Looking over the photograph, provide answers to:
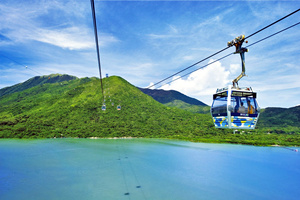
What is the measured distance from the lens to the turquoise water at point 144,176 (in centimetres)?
3130

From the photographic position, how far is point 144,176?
41.1m

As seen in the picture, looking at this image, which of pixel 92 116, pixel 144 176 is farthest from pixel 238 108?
pixel 92 116

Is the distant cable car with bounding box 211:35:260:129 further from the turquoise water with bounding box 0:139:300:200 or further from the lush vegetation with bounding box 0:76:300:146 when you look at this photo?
the lush vegetation with bounding box 0:76:300:146

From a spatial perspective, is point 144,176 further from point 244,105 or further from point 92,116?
point 92,116

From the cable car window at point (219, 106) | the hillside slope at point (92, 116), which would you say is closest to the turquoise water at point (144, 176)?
the cable car window at point (219, 106)

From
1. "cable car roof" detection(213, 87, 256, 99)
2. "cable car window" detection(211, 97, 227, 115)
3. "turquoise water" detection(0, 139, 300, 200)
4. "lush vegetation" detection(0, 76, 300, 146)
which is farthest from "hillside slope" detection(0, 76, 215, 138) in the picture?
"cable car roof" detection(213, 87, 256, 99)

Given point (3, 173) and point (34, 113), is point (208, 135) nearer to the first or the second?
point (3, 173)

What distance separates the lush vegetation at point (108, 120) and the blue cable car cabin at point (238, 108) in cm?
8646

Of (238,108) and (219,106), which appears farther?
(219,106)

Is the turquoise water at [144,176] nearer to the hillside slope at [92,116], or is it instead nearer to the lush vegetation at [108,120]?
the lush vegetation at [108,120]

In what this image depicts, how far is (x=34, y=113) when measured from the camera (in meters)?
111

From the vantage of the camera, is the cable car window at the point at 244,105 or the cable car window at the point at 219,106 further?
the cable car window at the point at 219,106

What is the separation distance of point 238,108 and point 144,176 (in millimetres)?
36543

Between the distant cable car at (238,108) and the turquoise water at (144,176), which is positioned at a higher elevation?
the distant cable car at (238,108)
